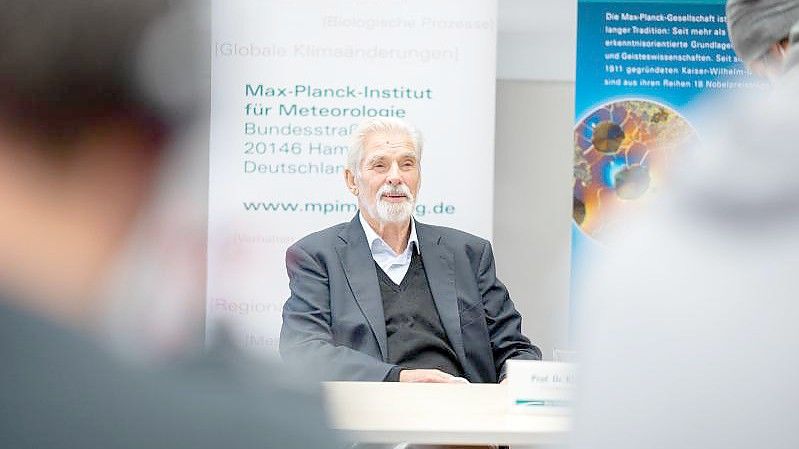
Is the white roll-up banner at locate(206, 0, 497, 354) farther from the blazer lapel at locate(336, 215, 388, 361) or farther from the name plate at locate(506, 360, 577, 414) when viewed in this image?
the name plate at locate(506, 360, 577, 414)

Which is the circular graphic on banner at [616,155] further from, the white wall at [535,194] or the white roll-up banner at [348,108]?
the white roll-up banner at [348,108]

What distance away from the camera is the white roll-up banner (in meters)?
4.96

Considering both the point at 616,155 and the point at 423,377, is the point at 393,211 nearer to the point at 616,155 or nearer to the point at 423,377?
the point at 423,377

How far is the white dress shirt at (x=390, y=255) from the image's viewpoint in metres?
4.10

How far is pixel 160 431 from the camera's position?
2.01 feet

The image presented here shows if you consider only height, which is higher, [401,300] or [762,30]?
[762,30]

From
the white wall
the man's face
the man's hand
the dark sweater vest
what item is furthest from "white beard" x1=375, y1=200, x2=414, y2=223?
the white wall

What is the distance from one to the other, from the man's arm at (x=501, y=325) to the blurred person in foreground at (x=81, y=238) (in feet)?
10.9

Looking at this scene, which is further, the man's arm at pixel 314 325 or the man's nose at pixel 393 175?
the man's nose at pixel 393 175

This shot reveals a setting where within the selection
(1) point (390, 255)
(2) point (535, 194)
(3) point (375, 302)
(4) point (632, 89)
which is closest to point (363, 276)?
(3) point (375, 302)

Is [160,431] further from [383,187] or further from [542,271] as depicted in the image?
[542,271]

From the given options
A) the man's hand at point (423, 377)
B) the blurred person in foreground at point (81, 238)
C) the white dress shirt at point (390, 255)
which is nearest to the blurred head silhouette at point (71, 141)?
the blurred person in foreground at point (81, 238)

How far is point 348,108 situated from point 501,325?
1.48 meters

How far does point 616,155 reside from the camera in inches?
221
